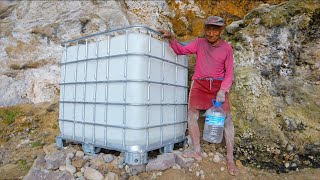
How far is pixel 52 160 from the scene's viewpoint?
11.5 feet

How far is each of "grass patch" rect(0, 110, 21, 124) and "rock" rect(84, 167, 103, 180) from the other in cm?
274

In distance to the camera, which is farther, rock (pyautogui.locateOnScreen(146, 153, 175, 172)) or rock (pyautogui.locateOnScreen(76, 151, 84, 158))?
rock (pyautogui.locateOnScreen(76, 151, 84, 158))

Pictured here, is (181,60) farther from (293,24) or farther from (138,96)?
(293,24)

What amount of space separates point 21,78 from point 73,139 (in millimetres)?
2587

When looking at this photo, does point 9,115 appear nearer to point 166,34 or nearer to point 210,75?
point 166,34

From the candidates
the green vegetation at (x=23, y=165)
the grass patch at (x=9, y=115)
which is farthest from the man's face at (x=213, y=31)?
the grass patch at (x=9, y=115)

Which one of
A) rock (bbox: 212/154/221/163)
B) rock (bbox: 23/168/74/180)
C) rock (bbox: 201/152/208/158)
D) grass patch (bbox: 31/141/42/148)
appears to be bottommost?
rock (bbox: 23/168/74/180)

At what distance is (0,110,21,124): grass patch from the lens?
16.5 feet

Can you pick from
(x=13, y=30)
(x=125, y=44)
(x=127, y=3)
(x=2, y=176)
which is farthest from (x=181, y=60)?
(x=13, y=30)

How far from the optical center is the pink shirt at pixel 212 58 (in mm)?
3570

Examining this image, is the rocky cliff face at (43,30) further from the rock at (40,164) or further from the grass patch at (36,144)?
the rock at (40,164)

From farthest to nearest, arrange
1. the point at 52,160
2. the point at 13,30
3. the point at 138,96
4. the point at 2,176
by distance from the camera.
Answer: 1. the point at 13,30
2. the point at 2,176
3. the point at 52,160
4. the point at 138,96

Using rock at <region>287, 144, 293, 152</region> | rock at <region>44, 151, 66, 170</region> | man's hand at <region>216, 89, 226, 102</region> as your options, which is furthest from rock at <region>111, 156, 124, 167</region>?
rock at <region>287, 144, 293, 152</region>

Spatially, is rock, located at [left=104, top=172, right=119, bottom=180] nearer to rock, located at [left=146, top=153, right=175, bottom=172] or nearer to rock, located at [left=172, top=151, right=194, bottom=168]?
rock, located at [left=146, top=153, right=175, bottom=172]
